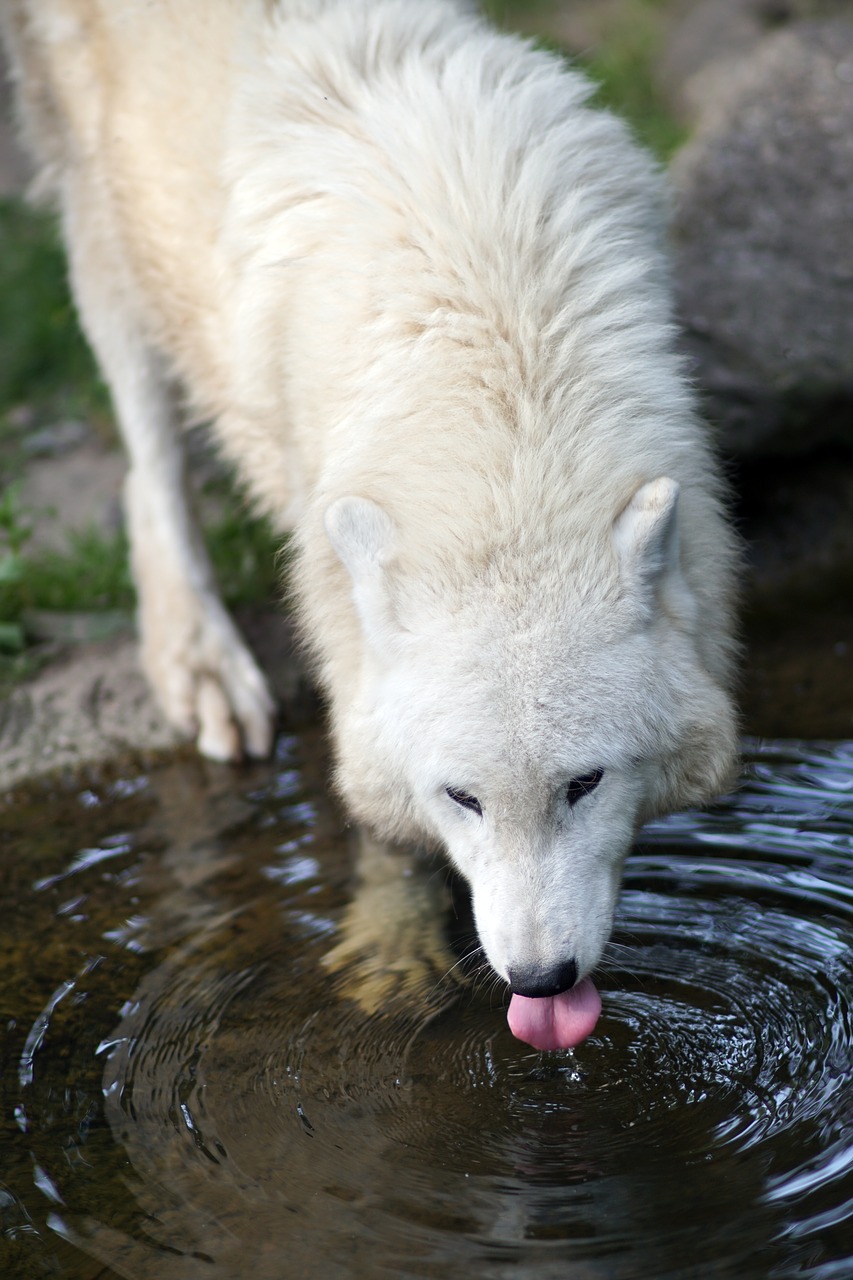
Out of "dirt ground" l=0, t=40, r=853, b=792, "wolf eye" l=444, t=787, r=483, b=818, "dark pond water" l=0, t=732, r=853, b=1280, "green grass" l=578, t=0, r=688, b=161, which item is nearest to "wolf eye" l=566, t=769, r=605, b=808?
"wolf eye" l=444, t=787, r=483, b=818

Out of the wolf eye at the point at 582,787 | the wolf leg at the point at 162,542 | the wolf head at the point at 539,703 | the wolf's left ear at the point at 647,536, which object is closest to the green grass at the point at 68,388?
the wolf leg at the point at 162,542

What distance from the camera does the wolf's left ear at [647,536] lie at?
2992 mm

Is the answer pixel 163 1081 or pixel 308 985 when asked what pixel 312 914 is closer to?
pixel 308 985

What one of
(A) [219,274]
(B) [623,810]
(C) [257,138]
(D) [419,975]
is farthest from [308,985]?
(C) [257,138]

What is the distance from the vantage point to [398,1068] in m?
3.29

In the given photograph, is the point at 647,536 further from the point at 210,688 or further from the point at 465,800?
the point at 210,688

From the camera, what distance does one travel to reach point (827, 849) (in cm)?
392

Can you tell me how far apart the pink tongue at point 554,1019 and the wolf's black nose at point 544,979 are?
0.35ft

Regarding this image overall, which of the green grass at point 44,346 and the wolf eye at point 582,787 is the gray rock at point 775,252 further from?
the green grass at point 44,346

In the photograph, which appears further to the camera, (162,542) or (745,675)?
(162,542)

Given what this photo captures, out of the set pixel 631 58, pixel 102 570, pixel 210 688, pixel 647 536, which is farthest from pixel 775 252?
pixel 631 58

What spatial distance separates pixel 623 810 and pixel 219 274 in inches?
81.5

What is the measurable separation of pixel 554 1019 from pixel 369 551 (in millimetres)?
1079

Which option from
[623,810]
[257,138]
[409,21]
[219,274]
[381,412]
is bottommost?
[623,810]
